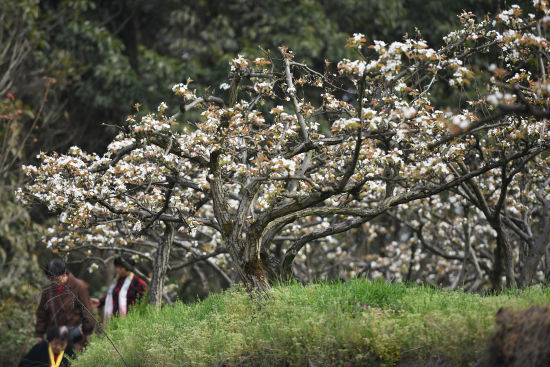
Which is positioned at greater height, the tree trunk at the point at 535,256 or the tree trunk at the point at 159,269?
the tree trunk at the point at 159,269

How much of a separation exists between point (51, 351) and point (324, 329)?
3662 mm

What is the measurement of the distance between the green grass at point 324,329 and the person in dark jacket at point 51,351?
0.35 meters

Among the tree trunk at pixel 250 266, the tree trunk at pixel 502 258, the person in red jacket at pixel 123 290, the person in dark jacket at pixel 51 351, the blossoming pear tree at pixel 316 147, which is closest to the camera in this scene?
the blossoming pear tree at pixel 316 147

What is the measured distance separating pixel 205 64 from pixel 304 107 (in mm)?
9489

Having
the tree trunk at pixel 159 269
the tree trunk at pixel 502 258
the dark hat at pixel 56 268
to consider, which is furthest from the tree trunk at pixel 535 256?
the dark hat at pixel 56 268

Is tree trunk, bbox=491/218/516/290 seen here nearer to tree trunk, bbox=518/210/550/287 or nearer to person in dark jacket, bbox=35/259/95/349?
tree trunk, bbox=518/210/550/287

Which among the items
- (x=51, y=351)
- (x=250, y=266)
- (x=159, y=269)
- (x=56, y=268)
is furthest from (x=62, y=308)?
(x=250, y=266)

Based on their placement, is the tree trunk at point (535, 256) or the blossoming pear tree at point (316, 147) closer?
the blossoming pear tree at point (316, 147)

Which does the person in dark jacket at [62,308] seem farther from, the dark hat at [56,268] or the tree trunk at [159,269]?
the tree trunk at [159,269]

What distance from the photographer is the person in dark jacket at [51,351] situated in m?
7.09

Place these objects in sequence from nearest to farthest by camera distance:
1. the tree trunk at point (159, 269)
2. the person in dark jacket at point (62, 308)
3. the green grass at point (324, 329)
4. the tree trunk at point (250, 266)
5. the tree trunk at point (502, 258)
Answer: the green grass at point (324, 329)
the tree trunk at point (250, 266)
the tree trunk at point (502, 258)
the person in dark jacket at point (62, 308)
the tree trunk at point (159, 269)

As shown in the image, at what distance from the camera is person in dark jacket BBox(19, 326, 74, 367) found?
23.3ft

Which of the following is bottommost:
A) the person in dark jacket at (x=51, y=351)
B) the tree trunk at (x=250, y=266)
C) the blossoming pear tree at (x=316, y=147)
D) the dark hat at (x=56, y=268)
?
the person in dark jacket at (x=51, y=351)

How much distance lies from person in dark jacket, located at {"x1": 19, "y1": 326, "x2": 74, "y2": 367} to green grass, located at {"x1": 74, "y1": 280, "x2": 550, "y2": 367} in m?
0.35
